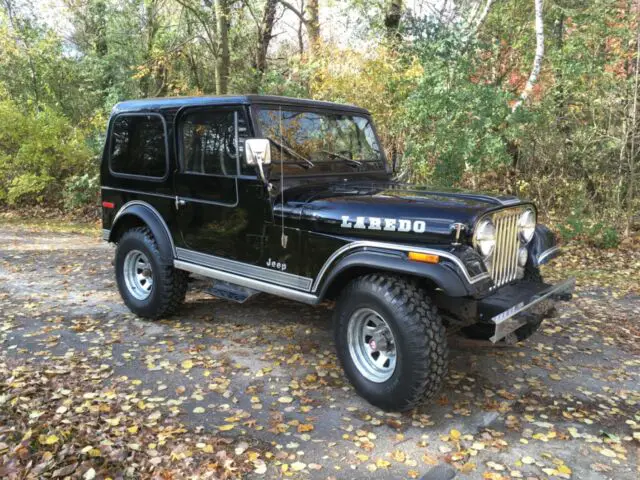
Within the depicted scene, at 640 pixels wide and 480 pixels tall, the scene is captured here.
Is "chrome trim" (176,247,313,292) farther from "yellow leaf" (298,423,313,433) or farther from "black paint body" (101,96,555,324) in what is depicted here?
"yellow leaf" (298,423,313,433)

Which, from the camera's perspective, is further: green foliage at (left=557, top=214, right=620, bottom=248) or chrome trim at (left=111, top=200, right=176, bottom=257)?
green foliage at (left=557, top=214, right=620, bottom=248)

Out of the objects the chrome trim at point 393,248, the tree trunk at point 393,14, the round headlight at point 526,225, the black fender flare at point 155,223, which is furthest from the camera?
the tree trunk at point 393,14

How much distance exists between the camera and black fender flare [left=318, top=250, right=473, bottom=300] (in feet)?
10.0

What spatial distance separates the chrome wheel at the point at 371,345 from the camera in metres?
3.50

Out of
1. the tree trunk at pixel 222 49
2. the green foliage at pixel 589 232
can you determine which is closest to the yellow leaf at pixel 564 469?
the green foliage at pixel 589 232

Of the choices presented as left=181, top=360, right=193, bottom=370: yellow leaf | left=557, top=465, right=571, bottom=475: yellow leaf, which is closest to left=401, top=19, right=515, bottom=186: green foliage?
left=181, top=360, right=193, bottom=370: yellow leaf

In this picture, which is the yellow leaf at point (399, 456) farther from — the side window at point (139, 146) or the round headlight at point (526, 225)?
the side window at point (139, 146)

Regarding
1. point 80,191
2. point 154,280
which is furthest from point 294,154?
point 80,191

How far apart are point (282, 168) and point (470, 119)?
4.74 m

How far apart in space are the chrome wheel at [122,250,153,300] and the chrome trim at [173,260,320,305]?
63cm

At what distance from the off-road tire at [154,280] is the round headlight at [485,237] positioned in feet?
9.39

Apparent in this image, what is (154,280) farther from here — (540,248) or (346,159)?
(540,248)

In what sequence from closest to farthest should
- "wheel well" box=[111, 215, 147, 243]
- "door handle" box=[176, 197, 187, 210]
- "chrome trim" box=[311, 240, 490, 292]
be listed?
"chrome trim" box=[311, 240, 490, 292], "door handle" box=[176, 197, 187, 210], "wheel well" box=[111, 215, 147, 243]

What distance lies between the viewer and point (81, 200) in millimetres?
12648
